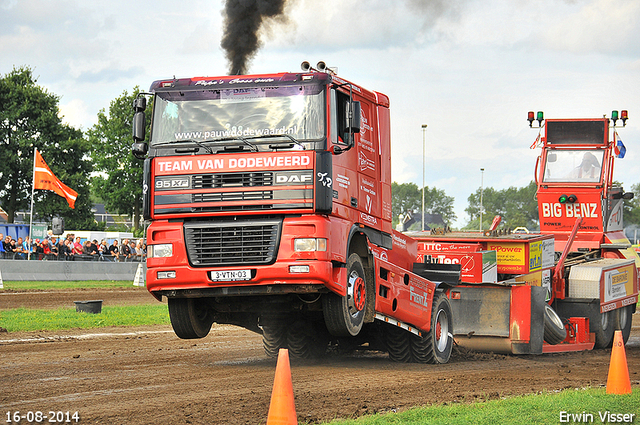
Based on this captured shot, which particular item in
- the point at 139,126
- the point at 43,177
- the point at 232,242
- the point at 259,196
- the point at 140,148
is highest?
the point at 43,177

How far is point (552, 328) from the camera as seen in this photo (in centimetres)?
1307

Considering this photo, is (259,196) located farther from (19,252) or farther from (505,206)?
(505,206)

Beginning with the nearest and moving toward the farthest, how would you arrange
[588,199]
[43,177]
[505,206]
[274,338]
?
[274,338]
[588,199]
[43,177]
[505,206]

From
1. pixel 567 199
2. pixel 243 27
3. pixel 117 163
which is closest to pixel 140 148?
pixel 243 27

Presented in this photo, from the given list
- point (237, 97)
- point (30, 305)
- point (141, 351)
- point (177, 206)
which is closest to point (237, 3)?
point (237, 97)

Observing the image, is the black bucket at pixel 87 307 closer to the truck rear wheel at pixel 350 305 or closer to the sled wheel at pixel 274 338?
the sled wheel at pixel 274 338

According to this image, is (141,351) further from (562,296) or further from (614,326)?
(614,326)

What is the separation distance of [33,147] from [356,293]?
47361 millimetres

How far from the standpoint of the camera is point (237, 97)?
A: 31.5 ft

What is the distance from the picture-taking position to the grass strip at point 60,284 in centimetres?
2545

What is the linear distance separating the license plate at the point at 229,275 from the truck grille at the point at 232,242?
0.32 ft

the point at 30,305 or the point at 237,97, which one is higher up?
the point at 237,97

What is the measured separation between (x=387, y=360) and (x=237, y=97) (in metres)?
4.92

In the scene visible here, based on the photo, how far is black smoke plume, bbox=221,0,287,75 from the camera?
1245cm
